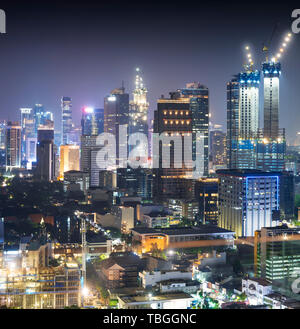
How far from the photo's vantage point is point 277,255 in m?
5.88

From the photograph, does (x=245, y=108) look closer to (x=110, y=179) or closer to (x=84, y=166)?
(x=110, y=179)

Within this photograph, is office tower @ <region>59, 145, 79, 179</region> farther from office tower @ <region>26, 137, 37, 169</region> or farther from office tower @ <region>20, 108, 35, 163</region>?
office tower @ <region>20, 108, 35, 163</region>

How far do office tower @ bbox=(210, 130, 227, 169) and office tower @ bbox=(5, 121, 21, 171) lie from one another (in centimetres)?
609

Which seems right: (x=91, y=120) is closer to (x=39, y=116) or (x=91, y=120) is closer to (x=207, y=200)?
(x=39, y=116)

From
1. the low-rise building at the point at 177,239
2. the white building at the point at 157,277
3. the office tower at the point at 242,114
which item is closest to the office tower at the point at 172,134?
the office tower at the point at 242,114

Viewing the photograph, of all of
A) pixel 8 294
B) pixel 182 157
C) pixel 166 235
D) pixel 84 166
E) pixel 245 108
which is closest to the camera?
pixel 8 294

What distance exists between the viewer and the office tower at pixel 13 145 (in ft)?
53.8

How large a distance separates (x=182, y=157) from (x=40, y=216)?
3.89 m

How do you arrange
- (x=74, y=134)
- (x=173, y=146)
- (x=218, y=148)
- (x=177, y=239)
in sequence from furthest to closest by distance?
(x=74, y=134), (x=218, y=148), (x=173, y=146), (x=177, y=239)

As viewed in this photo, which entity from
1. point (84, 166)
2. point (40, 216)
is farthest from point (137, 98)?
point (40, 216)

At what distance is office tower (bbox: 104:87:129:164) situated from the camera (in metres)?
17.3

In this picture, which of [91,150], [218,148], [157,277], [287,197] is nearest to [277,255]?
[157,277]

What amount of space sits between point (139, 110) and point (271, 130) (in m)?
4.88

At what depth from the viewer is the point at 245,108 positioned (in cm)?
1454
